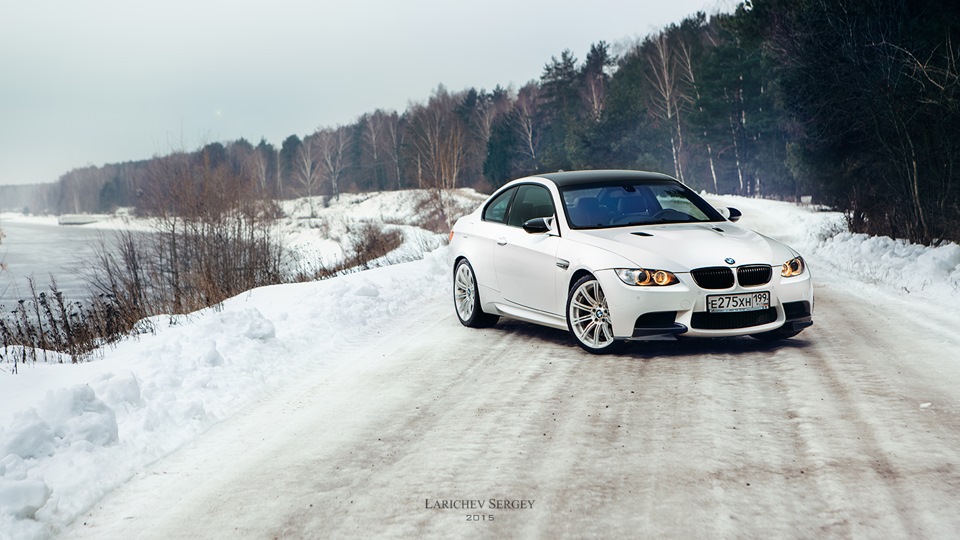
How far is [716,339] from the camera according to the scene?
8.41 m

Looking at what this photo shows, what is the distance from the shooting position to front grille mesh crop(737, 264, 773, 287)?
24.3 feet

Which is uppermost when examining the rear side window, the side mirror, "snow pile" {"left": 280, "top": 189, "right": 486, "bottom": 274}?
the rear side window

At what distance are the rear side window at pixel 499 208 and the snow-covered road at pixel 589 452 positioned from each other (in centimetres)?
197

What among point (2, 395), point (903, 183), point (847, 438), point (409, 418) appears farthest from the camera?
point (903, 183)

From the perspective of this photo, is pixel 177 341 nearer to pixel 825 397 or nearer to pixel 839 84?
pixel 825 397

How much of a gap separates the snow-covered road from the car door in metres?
0.73

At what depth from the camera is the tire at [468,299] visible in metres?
9.62

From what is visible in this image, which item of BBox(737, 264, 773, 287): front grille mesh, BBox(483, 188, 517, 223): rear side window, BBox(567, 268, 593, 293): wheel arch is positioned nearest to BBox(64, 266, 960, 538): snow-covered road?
BBox(737, 264, 773, 287): front grille mesh

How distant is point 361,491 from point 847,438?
2815 mm

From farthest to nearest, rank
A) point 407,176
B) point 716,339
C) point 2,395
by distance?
point 407,176, point 716,339, point 2,395

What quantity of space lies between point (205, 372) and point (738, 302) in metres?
4.58

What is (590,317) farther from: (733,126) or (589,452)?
(733,126)

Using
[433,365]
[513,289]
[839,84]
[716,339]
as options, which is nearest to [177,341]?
[433,365]

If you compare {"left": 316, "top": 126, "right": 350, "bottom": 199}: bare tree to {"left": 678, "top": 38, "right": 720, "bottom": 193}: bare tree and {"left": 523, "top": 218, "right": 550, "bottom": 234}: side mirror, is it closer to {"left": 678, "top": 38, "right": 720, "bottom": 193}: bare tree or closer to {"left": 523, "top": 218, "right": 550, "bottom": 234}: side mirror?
{"left": 678, "top": 38, "right": 720, "bottom": 193}: bare tree
